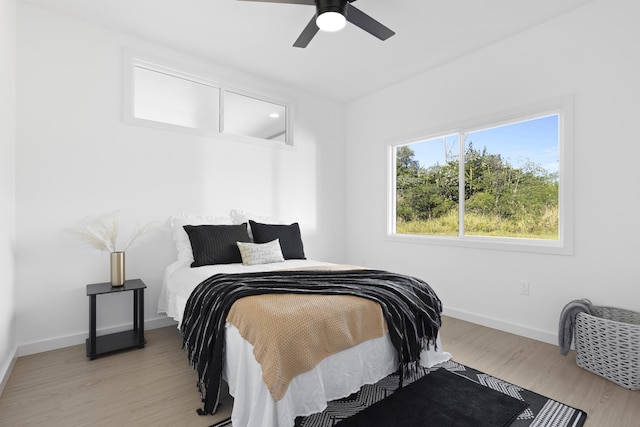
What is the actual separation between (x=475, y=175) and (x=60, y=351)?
13.9ft

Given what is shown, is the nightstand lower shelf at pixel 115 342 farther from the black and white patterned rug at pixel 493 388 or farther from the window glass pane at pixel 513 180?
the window glass pane at pixel 513 180

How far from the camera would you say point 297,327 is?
156 centimetres

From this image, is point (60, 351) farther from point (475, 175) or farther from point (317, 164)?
point (475, 175)

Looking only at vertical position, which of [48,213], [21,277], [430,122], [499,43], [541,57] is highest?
[499,43]

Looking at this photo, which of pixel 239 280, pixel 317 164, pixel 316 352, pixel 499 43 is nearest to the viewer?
pixel 316 352

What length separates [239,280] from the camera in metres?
2.18

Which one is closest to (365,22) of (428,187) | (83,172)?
(428,187)

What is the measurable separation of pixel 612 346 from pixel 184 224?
3.51 meters

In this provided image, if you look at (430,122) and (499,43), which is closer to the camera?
(499,43)

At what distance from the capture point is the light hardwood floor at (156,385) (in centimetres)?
180

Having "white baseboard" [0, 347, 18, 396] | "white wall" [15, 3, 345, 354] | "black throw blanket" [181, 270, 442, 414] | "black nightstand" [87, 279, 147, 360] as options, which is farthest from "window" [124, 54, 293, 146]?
"white baseboard" [0, 347, 18, 396]

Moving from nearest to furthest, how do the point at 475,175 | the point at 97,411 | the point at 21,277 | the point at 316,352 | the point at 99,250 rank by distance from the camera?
the point at 316,352 → the point at 97,411 → the point at 21,277 → the point at 99,250 → the point at 475,175

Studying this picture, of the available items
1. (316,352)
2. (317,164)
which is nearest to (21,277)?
(316,352)

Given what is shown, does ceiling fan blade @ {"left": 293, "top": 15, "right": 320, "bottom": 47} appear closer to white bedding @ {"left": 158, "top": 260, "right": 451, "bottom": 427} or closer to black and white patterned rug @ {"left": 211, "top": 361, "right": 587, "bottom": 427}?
white bedding @ {"left": 158, "top": 260, "right": 451, "bottom": 427}
